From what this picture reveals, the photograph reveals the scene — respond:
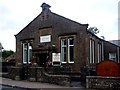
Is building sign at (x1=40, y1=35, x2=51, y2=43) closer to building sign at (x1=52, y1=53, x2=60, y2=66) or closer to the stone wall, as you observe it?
building sign at (x1=52, y1=53, x2=60, y2=66)

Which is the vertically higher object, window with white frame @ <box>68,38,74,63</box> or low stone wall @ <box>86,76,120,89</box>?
window with white frame @ <box>68,38,74,63</box>

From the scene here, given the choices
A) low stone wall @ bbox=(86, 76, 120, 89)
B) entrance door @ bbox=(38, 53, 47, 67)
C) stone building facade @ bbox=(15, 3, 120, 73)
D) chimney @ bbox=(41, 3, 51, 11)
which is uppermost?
chimney @ bbox=(41, 3, 51, 11)

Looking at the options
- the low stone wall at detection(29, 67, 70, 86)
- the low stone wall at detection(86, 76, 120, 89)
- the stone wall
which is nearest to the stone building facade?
the stone wall

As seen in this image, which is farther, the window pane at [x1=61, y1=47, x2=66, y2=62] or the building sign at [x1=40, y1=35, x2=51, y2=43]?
the building sign at [x1=40, y1=35, x2=51, y2=43]

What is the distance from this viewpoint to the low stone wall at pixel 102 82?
1678 cm

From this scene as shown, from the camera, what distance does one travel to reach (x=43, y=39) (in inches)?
1093

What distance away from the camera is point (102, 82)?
17297 millimetres

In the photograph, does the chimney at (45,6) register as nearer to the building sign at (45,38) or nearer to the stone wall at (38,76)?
the building sign at (45,38)

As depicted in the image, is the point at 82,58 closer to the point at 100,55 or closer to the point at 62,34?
the point at 62,34

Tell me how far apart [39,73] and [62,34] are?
6226 mm

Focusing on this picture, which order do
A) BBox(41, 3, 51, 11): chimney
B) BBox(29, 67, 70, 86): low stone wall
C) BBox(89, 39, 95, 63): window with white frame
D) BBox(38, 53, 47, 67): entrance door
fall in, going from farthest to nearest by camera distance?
1. BBox(41, 3, 51, 11): chimney
2. BBox(38, 53, 47, 67): entrance door
3. BBox(89, 39, 95, 63): window with white frame
4. BBox(29, 67, 70, 86): low stone wall

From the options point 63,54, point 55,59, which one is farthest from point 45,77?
point 63,54

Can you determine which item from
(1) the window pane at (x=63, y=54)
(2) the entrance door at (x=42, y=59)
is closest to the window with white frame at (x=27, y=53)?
(2) the entrance door at (x=42, y=59)

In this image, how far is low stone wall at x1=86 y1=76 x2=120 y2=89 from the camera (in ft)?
55.1
